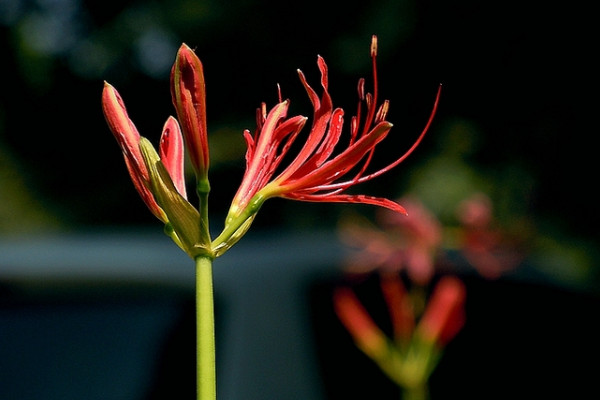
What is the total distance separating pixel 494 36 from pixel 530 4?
0.88ft

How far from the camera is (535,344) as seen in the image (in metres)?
2.60

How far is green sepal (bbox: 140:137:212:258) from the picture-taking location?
0.43 m

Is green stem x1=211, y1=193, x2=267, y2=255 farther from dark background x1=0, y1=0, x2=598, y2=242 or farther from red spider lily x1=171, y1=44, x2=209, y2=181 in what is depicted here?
dark background x1=0, y1=0, x2=598, y2=242

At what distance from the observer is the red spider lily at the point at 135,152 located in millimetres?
440

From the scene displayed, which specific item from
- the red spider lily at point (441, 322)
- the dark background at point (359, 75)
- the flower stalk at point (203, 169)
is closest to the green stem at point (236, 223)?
the flower stalk at point (203, 169)

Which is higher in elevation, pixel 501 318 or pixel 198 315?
pixel 198 315

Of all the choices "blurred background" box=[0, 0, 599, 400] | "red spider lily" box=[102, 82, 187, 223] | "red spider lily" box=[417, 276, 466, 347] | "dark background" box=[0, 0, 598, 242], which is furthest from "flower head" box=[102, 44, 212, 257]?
"dark background" box=[0, 0, 598, 242]

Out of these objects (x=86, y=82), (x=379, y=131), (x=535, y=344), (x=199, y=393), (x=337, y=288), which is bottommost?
(x=535, y=344)

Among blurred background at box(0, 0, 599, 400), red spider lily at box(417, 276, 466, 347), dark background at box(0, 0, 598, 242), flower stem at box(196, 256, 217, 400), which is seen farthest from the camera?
dark background at box(0, 0, 598, 242)

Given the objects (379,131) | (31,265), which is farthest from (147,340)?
(379,131)

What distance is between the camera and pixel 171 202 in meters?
0.43

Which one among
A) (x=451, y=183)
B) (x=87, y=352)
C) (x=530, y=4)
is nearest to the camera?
(x=87, y=352)

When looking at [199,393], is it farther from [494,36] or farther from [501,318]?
[494,36]

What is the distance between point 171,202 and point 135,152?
0.10 ft
